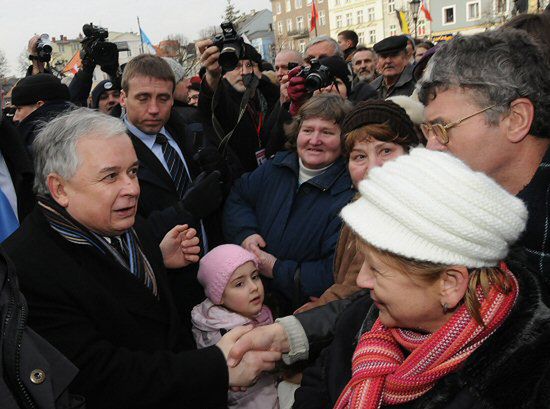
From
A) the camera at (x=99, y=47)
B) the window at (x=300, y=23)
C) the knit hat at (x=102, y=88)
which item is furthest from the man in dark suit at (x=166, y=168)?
the window at (x=300, y=23)

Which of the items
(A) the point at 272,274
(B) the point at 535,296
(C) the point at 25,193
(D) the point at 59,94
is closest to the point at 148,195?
(C) the point at 25,193

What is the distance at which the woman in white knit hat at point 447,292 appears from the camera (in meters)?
1.33

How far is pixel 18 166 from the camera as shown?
114 inches

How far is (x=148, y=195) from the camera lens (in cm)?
331

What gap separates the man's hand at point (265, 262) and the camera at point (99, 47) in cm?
254

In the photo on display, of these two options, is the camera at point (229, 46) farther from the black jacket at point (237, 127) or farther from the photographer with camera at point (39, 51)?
the photographer with camera at point (39, 51)

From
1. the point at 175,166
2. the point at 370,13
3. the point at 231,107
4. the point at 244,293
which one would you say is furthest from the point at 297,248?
the point at 370,13

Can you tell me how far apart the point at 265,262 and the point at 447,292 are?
1.68 metres

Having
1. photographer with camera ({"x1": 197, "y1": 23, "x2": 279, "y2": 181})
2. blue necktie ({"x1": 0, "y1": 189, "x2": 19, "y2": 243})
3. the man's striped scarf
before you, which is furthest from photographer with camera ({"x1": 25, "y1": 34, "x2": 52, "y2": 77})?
the man's striped scarf

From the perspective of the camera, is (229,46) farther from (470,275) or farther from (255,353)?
(470,275)

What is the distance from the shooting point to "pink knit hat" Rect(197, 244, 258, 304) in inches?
113

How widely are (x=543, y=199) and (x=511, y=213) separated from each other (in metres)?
0.59

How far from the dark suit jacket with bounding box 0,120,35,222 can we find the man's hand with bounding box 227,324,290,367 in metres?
1.57

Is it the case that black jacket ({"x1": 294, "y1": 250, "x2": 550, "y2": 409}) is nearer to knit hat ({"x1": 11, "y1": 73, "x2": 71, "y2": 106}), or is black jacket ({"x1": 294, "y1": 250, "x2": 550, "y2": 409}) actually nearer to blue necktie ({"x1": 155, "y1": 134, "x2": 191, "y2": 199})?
blue necktie ({"x1": 155, "y1": 134, "x2": 191, "y2": 199})
